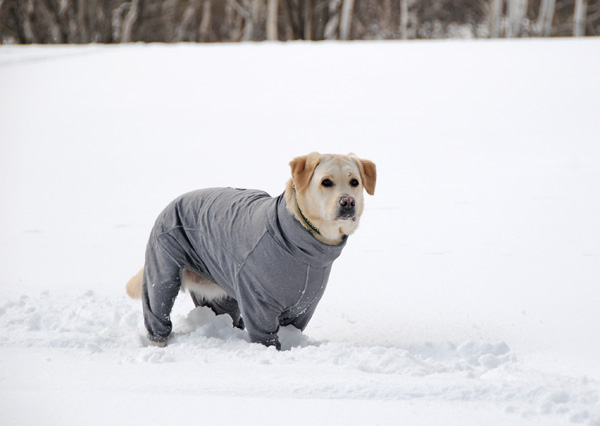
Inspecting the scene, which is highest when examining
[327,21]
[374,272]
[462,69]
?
[327,21]

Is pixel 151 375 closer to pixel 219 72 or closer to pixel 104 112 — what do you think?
pixel 104 112

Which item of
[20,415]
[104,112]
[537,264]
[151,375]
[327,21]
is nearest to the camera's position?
[20,415]

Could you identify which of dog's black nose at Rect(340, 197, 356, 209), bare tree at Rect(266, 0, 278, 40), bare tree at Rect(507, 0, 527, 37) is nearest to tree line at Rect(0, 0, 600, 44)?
bare tree at Rect(266, 0, 278, 40)

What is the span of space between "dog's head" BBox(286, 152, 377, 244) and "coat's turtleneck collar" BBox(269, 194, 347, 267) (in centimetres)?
7

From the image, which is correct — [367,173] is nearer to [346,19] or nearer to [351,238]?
[351,238]

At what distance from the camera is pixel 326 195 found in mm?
3688

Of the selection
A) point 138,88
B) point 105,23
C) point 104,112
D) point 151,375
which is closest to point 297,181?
point 151,375

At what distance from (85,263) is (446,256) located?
11.0 feet

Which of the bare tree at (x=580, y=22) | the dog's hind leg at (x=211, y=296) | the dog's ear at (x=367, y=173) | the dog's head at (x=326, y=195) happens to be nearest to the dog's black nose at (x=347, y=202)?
the dog's head at (x=326, y=195)

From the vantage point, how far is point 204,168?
9875 millimetres

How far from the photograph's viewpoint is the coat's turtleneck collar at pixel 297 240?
3578mm

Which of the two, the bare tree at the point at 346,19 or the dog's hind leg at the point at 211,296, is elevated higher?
the bare tree at the point at 346,19

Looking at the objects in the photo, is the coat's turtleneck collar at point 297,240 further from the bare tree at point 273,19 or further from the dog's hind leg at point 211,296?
the bare tree at point 273,19

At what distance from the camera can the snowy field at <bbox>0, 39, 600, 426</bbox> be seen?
2.92m
